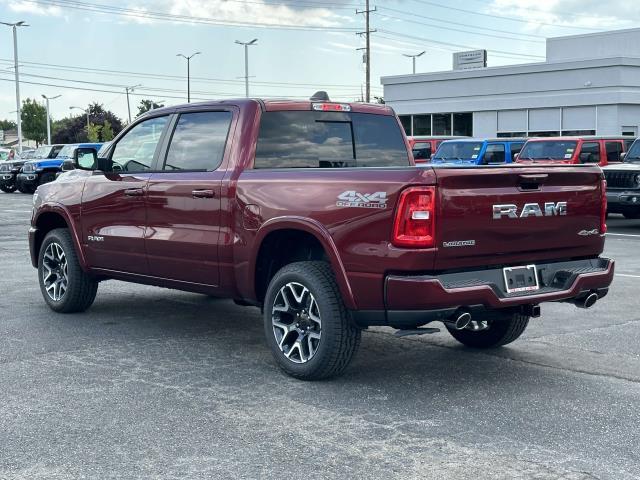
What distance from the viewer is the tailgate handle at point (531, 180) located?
558 cm

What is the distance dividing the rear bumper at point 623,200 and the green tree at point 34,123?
131 metres

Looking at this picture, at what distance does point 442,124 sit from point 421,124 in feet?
4.16

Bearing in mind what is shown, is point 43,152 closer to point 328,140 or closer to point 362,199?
point 328,140

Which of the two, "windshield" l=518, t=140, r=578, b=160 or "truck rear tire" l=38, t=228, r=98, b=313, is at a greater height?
"windshield" l=518, t=140, r=578, b=160

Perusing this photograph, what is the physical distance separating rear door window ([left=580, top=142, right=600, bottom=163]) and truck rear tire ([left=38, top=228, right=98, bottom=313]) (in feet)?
45.7

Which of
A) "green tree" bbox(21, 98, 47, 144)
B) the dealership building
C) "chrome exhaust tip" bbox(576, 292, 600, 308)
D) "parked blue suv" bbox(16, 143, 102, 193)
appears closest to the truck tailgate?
"chrome exhaust tip" bbox(576, 292, 600, 308)

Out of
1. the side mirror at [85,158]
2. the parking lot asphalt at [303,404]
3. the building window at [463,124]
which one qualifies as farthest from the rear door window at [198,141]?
the building window at [463,124]

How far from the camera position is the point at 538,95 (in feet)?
135

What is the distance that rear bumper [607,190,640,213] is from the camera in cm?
1695

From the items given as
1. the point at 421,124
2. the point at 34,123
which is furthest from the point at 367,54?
the point at 34,123

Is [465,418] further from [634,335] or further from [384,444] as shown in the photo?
[634,335]

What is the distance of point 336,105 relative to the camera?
700 centimetres

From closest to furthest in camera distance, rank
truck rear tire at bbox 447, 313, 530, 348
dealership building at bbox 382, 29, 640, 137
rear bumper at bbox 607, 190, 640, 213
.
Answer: truck rear tire at bbox 447, 313, 530, 348 < rear bumper at bbox 607, 190, 640, 213 < dealership building at bbox 382, 29, 640, 137

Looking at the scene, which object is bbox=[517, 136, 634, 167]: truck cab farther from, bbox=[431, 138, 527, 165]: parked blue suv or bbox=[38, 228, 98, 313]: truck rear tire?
bbox=[38, 228, 98, 313]: truck rear tire
